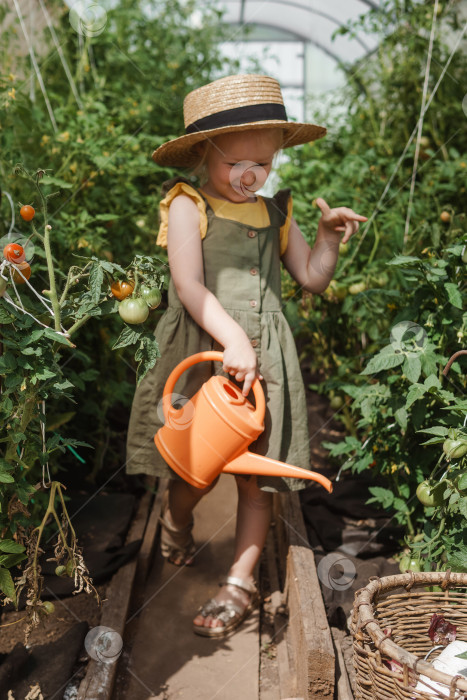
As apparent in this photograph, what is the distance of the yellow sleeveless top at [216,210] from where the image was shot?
69.0 inches

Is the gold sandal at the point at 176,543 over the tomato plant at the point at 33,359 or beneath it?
beneath

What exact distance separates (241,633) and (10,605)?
59 centimetres

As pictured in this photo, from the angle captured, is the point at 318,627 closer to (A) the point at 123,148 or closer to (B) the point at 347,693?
(B) the point at 347,693

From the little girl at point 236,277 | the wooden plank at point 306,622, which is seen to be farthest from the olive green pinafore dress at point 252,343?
the wooden plank at point 306,622

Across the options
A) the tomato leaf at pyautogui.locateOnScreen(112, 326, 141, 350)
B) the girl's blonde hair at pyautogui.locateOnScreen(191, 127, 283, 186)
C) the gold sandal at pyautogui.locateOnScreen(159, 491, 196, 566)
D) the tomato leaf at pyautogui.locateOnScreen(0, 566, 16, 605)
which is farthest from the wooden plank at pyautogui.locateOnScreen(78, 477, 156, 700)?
the girl's blonde hair at pyautogui.locateOnScreen(191, 127, 283, 186)

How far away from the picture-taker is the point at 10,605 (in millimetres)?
1683

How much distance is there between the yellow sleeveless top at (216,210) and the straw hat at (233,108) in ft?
0.41

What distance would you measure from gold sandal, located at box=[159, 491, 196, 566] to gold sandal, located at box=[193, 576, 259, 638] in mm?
252

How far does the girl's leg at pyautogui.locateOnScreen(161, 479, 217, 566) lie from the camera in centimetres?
194

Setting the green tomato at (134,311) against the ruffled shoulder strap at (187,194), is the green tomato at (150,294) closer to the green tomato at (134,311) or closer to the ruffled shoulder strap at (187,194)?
the green tomato at (134,311)

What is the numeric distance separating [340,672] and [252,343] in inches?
31.1

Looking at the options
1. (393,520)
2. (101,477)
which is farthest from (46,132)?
(393,520)

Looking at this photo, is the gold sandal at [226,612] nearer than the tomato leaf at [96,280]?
No

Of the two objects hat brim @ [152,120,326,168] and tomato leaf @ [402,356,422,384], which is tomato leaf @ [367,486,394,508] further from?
hat brim @ [152,120,326,168]
